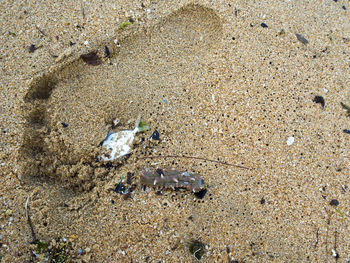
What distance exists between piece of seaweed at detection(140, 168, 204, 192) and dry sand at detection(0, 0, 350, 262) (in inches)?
3.7

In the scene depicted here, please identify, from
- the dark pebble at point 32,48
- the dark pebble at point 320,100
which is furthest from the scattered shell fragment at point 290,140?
the dark pebble at point 32,48

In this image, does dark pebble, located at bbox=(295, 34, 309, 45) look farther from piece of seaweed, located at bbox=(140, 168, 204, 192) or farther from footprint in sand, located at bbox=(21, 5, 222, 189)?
piece of seaweed, located at bbox=(140, 168, 204, 192)

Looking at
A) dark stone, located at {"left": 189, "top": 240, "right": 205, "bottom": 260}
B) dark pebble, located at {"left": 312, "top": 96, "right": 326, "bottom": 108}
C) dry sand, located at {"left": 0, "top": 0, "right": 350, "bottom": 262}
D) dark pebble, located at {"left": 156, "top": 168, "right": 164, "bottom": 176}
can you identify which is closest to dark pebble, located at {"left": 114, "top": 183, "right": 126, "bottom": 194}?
dry sand, located at {"left": 0, "top": 0, "right": 350, "bottom": 262}

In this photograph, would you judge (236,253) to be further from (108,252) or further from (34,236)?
(34,236)

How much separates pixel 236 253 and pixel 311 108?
153cm

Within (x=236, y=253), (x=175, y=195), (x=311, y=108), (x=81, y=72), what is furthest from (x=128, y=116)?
(x=311, y=108)

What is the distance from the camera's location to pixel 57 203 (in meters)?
2.17

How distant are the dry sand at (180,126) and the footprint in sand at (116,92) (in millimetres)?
10

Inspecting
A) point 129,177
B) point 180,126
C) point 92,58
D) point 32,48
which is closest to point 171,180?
point 129,177

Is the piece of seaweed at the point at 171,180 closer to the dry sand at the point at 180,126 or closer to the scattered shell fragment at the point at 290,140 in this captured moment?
the dry sand at the point at 180,126

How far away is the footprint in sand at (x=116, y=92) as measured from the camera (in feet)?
7.57

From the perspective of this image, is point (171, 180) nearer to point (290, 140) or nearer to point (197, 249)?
point (197, 249)

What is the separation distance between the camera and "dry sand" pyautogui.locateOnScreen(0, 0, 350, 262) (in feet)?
7.14

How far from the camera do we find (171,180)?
2211mm
